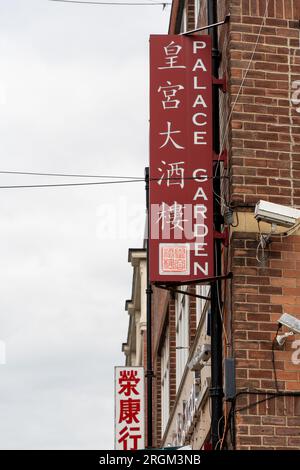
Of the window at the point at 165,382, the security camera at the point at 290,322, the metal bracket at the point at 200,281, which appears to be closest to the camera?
the security camera at the point at 290,322

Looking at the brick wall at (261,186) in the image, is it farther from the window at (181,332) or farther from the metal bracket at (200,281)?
the window at (181,332)

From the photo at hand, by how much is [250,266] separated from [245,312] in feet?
2.07

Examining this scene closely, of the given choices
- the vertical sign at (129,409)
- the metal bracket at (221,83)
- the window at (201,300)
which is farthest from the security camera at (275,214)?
the vertical sign at (129,409)

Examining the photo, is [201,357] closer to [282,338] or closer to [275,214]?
[282,338]

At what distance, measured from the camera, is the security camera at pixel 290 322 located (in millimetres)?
15461

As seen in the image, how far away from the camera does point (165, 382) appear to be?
1198 inches

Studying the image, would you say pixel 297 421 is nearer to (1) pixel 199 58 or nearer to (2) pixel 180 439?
(1) pixel 199 58

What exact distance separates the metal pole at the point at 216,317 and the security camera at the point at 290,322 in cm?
139

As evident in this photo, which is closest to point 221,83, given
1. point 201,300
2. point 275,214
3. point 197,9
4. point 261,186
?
point 261,186

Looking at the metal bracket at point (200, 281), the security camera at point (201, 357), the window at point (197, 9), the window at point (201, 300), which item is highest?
the window at point (197, 9)

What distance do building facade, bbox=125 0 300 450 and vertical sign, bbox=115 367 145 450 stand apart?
7.39 meters

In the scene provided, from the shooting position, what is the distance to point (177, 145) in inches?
665
